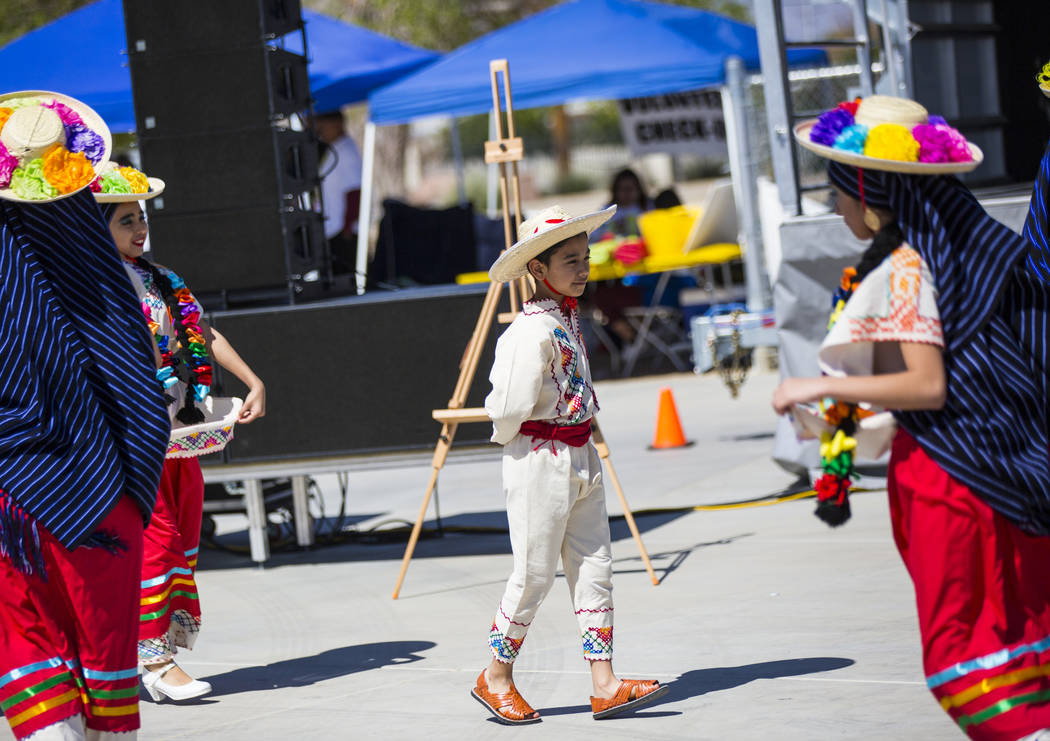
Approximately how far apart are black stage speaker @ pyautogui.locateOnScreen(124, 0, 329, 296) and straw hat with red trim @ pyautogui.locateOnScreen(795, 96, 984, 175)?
14.8 ft

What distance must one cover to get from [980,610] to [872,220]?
3.06ft

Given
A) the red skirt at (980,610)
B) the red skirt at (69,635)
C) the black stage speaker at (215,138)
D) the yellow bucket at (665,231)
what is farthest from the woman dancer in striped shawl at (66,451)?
the yellow bucket at (665,231)

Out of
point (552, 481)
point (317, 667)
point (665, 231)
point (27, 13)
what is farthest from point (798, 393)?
point (27, 13)

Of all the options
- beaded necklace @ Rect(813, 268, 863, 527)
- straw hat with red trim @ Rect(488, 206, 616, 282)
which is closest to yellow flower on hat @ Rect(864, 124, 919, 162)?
beaded necklace @ Rect(813, 268, 863, 527)

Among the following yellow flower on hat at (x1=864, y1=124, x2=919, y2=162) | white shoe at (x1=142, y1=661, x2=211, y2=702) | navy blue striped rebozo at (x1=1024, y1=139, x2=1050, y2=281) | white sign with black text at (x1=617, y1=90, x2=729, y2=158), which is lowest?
white shoe at (x1=142, y1=661, x2=211, y2=702)

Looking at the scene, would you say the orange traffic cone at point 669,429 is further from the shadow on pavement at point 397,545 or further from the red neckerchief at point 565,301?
the red neckerchief at point 565,301

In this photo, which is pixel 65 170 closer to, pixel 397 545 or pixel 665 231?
pixel 397 545

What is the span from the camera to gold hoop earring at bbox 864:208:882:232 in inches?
136

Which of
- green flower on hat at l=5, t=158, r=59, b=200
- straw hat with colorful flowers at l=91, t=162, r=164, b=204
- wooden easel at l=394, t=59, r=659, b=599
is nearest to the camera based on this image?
green flower on hat at l=5, t=158, r=59, b=200

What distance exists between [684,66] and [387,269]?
11.9ft

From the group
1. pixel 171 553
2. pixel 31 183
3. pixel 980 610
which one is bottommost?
pixel 171 553

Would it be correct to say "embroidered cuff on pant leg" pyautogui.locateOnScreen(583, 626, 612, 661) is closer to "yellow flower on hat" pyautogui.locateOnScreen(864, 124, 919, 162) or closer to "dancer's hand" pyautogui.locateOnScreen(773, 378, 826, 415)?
"dancer's hand" pyautogui.locateOnScreen(773, 378, 826, 415)

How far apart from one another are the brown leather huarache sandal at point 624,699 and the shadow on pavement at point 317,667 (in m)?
1.16

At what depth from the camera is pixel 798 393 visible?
11.0 feet
